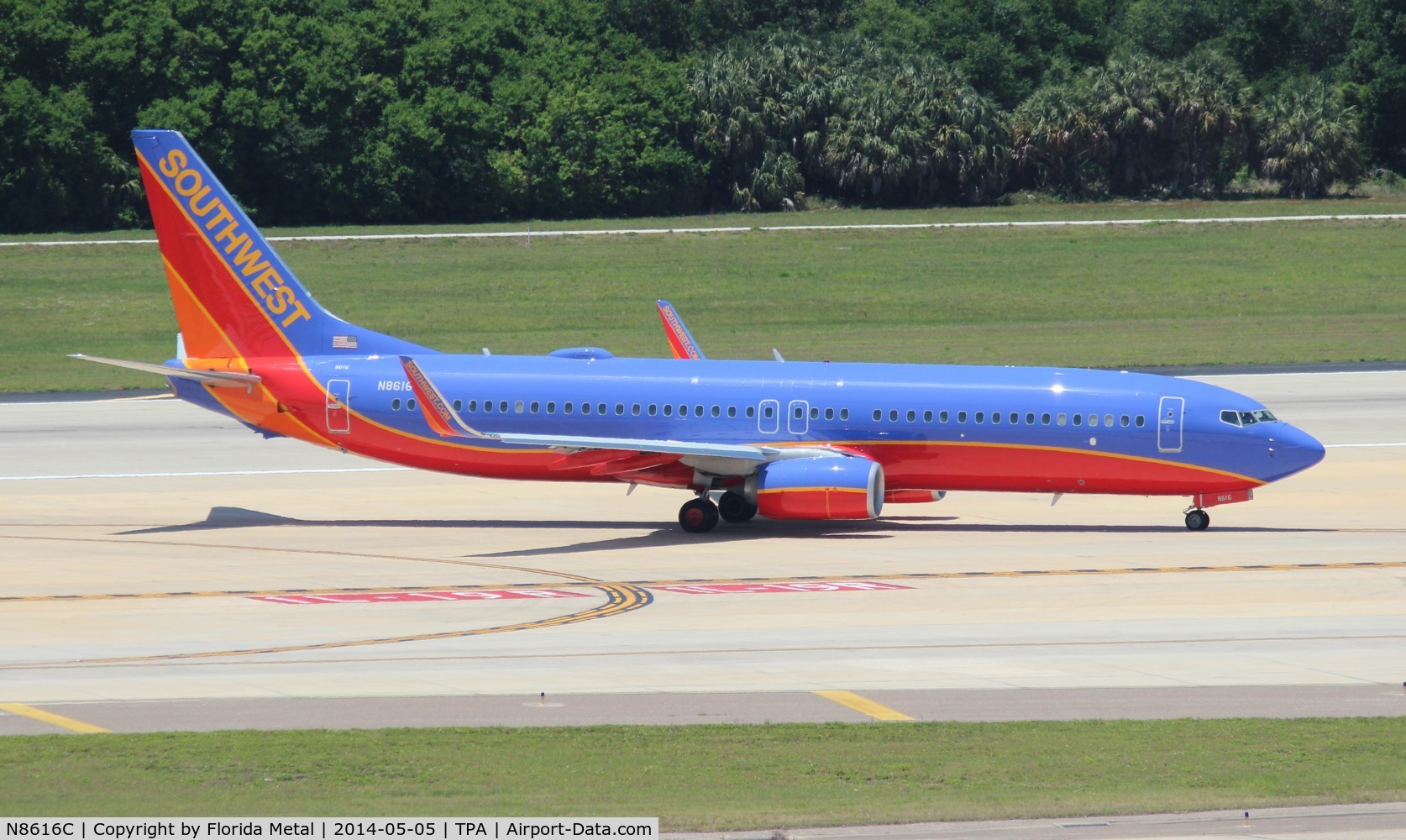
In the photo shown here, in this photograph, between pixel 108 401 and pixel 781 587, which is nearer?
pixel 781 587

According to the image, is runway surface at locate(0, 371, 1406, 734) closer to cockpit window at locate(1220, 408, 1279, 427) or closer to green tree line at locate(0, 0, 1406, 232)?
cockpit window at locate(1220, 408, 1279, 427)

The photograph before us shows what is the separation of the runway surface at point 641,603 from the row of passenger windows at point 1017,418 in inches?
99.9

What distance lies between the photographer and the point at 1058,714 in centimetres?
2184

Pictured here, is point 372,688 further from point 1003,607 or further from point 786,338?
point 786,338

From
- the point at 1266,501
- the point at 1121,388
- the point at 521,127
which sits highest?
the point at 521,127

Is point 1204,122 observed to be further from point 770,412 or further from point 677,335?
point 770,412

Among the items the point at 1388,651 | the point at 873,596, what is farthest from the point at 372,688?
the point at 1388,651

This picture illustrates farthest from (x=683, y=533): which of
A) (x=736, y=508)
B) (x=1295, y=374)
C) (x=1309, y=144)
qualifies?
(x=1309, y=144)

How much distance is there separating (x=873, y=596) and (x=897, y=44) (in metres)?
98.5

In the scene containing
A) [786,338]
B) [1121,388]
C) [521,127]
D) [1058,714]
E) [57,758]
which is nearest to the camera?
[57,758]

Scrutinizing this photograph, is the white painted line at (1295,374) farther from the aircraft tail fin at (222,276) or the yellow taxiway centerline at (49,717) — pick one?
the yellow taxiway centerline at (49,717)

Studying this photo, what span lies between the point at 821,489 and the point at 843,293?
5203cm

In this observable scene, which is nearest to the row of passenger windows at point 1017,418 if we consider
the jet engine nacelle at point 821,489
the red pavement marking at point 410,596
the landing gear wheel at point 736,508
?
the jet engine nacelle at point 821,489
